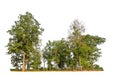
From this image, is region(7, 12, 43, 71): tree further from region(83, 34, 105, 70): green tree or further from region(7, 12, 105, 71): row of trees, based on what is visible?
region(83, 34, 105, 70): green tree

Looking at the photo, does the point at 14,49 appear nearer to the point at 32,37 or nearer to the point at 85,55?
the point at 32,37

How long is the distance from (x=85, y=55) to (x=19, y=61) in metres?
12.8

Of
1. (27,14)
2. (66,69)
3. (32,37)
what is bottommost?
(66,69)

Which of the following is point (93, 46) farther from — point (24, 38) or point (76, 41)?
point (24, 38)

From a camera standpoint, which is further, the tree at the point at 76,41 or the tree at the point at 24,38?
the tree at the point at 76,41

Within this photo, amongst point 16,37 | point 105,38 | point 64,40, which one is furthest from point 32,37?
point 105,38

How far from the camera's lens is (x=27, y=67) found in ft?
218

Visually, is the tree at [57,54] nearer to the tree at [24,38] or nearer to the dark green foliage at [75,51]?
the dark green foliage at [75,51]

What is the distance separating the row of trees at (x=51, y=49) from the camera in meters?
65.7

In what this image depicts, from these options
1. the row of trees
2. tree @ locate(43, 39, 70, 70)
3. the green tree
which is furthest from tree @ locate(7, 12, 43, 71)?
the green tree

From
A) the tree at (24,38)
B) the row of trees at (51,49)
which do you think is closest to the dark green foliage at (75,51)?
the row of trees at (51,49)

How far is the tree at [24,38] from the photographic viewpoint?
65.4m

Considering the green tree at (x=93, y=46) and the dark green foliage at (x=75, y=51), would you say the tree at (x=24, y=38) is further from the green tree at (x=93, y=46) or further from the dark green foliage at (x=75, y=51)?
the green tree at (x=93, y=46)

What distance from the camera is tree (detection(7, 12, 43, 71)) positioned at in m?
65.4
